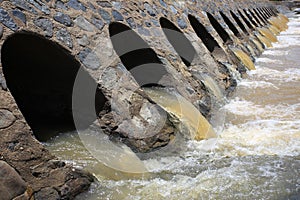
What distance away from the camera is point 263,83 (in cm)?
698

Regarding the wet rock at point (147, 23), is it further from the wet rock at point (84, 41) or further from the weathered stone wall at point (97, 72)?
the wet rock at point (84, 41)

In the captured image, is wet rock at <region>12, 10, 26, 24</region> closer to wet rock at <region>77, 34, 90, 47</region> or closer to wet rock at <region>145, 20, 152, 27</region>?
wet rock at <region>77, 34, 90, 47</region>

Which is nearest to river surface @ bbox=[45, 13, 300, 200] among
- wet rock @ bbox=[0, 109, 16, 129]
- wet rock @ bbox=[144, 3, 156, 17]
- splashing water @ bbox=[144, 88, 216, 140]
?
splashing water @ bbox=[144, 88, 216, 140]

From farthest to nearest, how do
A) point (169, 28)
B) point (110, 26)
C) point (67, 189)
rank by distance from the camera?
1. point (169, 28)
2. point (110, 26)
3. point (67, 189)

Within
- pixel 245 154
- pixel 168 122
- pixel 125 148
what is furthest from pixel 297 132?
pixel 125 148

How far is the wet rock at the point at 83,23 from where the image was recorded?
400 centimetres

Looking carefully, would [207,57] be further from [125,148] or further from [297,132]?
[125,148]

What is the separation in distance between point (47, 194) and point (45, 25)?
189 centimetres

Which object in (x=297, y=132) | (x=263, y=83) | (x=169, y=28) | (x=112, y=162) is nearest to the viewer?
(x=112, y=162)

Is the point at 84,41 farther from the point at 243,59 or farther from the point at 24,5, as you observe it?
the point at 243,59

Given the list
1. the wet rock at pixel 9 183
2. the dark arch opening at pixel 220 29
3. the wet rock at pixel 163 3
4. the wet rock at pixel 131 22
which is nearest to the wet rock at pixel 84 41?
the wet rock at pixel 131 22

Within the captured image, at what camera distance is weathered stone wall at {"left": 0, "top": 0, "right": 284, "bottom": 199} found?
8.72ft

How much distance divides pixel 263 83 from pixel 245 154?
148 inches

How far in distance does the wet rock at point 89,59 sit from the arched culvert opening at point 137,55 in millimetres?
1063
